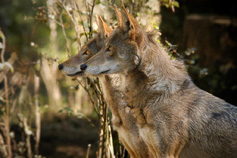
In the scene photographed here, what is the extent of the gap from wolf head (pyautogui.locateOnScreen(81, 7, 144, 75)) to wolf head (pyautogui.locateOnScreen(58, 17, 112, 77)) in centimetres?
66

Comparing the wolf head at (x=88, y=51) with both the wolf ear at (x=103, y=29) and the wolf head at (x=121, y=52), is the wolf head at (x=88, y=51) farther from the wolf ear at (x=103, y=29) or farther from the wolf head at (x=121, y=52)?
the wolf head at (x=121, y=52)

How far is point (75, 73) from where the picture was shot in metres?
4.64

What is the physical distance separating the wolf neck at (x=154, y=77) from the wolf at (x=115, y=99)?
0.53m

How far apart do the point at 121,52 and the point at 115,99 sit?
0.96 metres

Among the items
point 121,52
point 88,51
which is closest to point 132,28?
point 121,52

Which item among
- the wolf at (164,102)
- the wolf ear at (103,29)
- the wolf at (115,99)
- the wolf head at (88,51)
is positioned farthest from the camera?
the wolf ear at (103,29)

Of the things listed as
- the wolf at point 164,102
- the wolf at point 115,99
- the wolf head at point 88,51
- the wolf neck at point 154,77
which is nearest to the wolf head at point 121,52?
the wolf at point 164,102

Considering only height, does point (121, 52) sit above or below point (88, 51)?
below

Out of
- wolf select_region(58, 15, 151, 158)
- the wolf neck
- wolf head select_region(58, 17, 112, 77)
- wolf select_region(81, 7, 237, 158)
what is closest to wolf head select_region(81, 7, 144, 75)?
wolf select_region(81, 7, 237, 158)

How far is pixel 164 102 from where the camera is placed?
396cm

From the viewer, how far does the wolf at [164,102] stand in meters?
3.89

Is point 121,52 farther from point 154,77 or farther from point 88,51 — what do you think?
point 88,51

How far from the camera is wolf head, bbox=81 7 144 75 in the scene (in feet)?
13.0

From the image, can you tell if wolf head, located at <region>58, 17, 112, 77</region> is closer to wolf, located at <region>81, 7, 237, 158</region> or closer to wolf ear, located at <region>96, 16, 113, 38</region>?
wolf ear, located at <region>96, 16, 113, 38</region>
